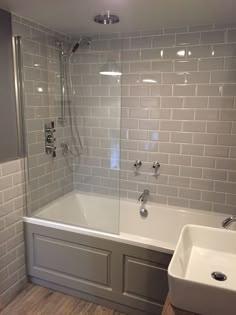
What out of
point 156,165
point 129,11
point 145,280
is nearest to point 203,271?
point 145,280

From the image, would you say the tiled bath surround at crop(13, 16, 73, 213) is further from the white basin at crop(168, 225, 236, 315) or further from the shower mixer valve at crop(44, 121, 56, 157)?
the white basin at crop(168, 225, 236, 315)

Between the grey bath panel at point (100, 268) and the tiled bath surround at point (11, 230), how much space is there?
97mm

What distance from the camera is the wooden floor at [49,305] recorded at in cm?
216

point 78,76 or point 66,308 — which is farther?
point 78,76

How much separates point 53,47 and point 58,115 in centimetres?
68

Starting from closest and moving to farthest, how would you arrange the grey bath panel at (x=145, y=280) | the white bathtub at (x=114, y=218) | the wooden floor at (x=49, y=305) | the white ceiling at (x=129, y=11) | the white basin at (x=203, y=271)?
the white basin at (x=203, y=271)
the white ceiling at (x=129, y=11)
the grey bath panel at (x=145, y=280)
the wooden floor at (x=49, y=305)
the white bathtub at (x=114, y=218)

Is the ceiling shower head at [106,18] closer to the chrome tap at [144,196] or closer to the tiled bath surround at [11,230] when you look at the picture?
the tiled bath surround at [11,230]

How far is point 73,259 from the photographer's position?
2270 millimetres

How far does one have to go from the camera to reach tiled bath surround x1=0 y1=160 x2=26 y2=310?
2178mm

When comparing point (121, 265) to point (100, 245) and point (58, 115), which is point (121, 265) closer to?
point (100, 245)

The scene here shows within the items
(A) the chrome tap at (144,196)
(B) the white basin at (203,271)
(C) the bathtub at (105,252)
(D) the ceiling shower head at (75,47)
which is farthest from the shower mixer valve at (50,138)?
(B) the white basin at (203,271)

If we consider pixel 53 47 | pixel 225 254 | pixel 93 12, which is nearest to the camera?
pixel 225 254

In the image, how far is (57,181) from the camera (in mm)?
2889

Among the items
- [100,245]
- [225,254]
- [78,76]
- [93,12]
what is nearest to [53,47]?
[78,76]
